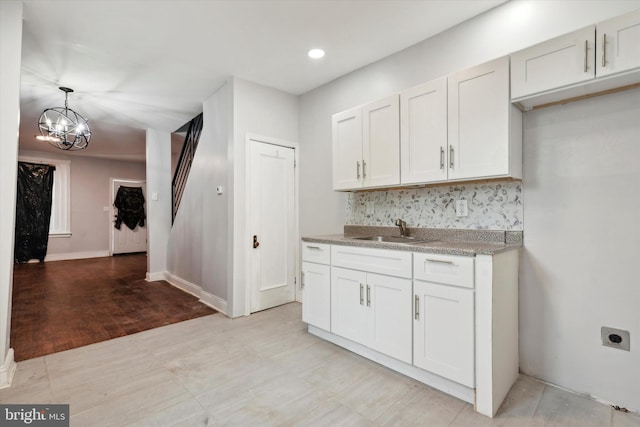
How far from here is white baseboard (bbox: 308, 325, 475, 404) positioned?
1837 mm

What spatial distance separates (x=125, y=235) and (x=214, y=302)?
20.2 ft

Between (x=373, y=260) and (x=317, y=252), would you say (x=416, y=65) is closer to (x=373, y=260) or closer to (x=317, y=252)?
(x=373, y=260)

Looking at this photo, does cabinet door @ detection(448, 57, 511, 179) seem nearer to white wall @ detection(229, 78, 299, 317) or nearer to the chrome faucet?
the chrome faucet

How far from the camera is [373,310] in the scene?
7.43ft

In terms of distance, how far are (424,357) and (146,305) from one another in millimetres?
3404

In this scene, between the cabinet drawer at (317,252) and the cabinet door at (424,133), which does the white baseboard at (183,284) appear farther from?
the cabinet door at (424,133)

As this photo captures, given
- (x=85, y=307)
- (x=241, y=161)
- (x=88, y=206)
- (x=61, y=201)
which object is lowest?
(x=85, y=307)

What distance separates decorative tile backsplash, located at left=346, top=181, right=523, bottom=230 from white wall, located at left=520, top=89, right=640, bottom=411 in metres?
0.12

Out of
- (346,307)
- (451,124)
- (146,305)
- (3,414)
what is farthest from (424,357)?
(146,305)

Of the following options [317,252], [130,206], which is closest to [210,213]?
[317,252]

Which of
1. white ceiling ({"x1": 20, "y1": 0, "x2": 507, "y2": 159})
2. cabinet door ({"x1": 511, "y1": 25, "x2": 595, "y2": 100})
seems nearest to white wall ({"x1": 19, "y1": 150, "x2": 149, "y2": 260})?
white ceiling ({"x1": 20, "y1": 0, "x2": 507, "y2": 159})

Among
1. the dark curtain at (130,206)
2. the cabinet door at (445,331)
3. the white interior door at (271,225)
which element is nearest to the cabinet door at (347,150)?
the white interior door at (271,225)

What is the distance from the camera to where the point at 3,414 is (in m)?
1.70

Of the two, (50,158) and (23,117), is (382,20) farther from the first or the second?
(50,158)
